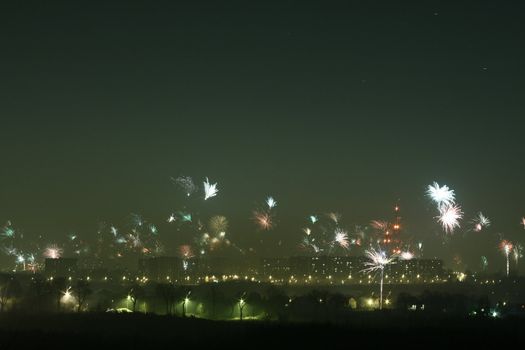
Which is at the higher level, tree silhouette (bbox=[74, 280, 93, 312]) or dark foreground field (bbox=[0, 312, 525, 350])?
tree silhouette (bbox=[74, 280, 93, 312])

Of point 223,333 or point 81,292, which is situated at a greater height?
point 81,292

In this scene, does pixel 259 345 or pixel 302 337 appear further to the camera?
pixel 302 337

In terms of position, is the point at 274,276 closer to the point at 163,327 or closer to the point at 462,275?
the point at 462,275

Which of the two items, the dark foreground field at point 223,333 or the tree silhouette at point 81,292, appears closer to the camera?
the dark foreground field at point 223,333

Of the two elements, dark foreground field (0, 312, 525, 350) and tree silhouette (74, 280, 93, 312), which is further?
tree silhouette (74, 280, 93, 312)

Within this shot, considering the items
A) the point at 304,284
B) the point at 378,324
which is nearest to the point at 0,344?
the point at 378,324

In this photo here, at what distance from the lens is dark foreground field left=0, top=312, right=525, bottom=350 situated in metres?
49.1

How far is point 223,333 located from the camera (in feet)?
188

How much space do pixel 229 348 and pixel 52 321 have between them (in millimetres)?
23240

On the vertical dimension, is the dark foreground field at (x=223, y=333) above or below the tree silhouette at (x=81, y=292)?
below

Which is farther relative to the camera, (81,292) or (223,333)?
(81,292)

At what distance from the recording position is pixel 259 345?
49344 millimetres

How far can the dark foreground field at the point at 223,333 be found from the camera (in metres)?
49.1

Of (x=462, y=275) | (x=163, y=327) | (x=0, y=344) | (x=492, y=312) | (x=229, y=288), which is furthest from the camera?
(x=462, y=275)
